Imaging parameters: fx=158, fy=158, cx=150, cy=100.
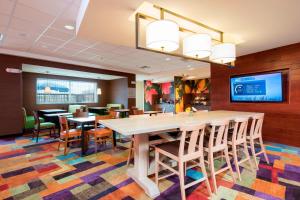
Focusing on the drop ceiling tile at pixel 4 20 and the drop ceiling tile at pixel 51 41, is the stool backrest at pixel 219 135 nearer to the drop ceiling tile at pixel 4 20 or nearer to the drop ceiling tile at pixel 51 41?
the drop ceiling tile at pixel 4 20

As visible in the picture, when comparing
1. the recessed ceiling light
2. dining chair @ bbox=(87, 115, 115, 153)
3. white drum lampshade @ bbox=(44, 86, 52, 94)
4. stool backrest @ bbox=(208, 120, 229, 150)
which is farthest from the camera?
white drum lampshade @ bbox=(44, 86, 52, 94)

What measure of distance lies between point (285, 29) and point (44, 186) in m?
4.62

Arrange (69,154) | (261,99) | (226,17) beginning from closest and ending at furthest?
(226,17) → (69,154) → (261,99)

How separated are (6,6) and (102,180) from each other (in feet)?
10.2

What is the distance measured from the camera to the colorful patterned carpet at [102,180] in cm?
196

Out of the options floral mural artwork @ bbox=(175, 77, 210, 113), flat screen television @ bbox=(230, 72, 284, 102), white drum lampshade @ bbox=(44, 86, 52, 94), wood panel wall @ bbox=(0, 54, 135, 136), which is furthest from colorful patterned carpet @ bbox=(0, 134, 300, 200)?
floral mural artwork @ bbox=(175, 77, 210, 113)

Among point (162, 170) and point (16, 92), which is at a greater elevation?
point (16, 92)

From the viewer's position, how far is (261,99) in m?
4.08

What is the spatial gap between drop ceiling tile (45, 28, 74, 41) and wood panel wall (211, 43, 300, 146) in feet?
14.7

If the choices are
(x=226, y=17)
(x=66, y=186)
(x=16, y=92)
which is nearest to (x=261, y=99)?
(x=226, y=17)

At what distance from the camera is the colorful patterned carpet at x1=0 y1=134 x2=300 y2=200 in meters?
1.96

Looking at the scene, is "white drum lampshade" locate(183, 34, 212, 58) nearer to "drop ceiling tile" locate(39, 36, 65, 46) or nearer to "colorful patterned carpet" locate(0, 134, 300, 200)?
"colorful patterned carpet" locate(0, 134, 300, 200)

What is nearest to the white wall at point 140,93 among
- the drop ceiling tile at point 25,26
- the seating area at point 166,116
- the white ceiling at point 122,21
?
the seating area at point 166,116

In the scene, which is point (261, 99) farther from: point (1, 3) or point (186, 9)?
point (1, 3)
